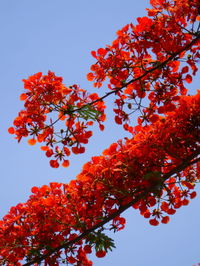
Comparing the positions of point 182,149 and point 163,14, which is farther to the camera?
point 163,14

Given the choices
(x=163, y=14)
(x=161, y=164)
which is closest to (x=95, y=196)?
(x=161, y=164)

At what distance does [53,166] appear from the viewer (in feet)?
14.6

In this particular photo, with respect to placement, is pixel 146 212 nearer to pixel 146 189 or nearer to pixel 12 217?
pixel 146 189

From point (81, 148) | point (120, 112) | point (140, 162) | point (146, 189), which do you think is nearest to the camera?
point (146, 189)

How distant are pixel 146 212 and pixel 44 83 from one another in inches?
91.9

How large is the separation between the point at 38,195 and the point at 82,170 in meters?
1.06

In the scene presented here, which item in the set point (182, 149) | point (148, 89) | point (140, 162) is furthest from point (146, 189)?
point (148, 89)

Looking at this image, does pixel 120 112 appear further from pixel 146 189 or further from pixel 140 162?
pixel 146 189

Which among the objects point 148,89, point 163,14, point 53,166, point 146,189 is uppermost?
point 163,14

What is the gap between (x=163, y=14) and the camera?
4.55 m

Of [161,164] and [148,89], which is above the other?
[148,89]

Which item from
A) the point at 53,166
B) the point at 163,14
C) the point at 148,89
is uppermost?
the point at 163,14

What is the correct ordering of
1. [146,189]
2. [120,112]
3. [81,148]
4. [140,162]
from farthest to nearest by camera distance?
[120,112], [81,148], [140,162], [146,189]

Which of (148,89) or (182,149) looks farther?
(148,89)
